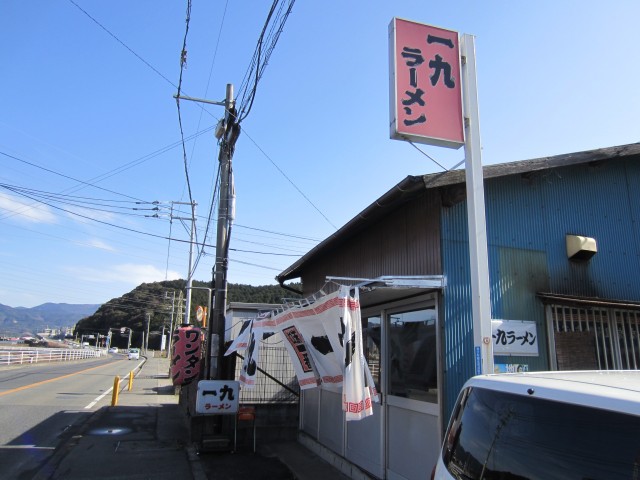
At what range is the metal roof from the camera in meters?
5.54

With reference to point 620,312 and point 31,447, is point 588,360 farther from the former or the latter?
point 31,447

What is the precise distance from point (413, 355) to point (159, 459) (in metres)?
5.64

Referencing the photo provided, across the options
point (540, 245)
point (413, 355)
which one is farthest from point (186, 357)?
point (540, 245)

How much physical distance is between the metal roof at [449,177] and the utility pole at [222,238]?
3331 millimetres

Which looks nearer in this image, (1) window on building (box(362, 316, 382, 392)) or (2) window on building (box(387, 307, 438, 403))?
(2) window on building (box(387, 307, 438, 403))

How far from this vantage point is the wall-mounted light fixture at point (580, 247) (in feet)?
21.5

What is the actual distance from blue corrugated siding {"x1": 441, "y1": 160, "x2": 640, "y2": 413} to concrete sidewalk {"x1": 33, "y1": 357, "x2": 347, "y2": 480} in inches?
143

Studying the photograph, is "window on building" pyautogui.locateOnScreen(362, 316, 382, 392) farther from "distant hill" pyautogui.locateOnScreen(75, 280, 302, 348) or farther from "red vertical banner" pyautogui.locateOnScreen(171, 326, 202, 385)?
"distant hill" pyautogui.locateOnScreen(75, 280, 302, 348)

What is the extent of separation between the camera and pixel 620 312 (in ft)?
21.5

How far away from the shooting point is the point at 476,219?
4508mm

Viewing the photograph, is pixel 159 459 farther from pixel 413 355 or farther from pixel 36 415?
pixel 36 415

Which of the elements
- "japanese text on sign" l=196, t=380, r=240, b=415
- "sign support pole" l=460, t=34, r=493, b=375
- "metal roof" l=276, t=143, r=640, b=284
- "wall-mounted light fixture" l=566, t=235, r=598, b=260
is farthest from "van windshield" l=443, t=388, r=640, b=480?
"japanese text on sign" l=196, t=380, r=240, b=415

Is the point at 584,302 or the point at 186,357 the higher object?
the point at 584,302

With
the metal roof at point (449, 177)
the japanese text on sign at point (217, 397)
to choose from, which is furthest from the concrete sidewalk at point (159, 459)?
the metal roof at point (449, 177)
